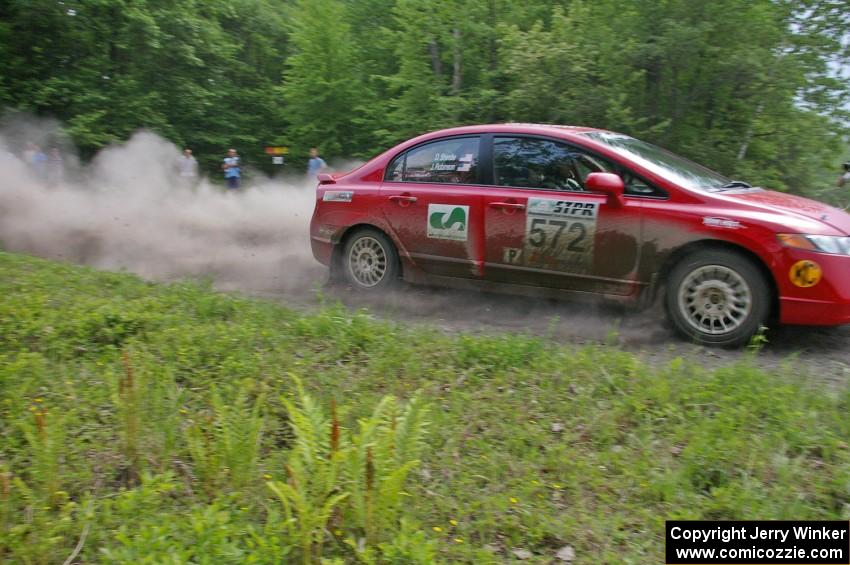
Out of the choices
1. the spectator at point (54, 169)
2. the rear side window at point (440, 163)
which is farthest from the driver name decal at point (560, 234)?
the spectator at point (54, 169)

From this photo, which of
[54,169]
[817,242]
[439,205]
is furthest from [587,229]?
[54,169]

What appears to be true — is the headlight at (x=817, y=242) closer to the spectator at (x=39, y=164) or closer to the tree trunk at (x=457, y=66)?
the tree trunk at (x=457, y=66)

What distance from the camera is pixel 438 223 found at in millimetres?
6574

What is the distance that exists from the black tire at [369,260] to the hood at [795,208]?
124 inches

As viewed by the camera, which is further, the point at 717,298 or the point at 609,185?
the point at 609,185

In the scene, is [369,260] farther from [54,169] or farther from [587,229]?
[54,169]

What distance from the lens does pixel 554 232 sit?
Answer: 19.4 feet

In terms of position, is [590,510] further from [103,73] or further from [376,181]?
[103,73]

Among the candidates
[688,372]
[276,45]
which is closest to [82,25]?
[276,45]

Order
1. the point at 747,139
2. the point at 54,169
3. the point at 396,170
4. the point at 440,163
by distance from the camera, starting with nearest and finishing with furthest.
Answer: the point at 440,163 → the point at 396,170 → the point at 747,139 → the point at 54,169

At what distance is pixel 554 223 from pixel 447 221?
42.5 inches

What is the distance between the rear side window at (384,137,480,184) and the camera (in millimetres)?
6527

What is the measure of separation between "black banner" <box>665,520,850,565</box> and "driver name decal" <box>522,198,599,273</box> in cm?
292

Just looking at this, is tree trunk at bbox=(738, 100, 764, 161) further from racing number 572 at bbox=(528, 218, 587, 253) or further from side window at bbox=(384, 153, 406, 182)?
racing number 572 at bbox=(528, 218, 587, 253)
